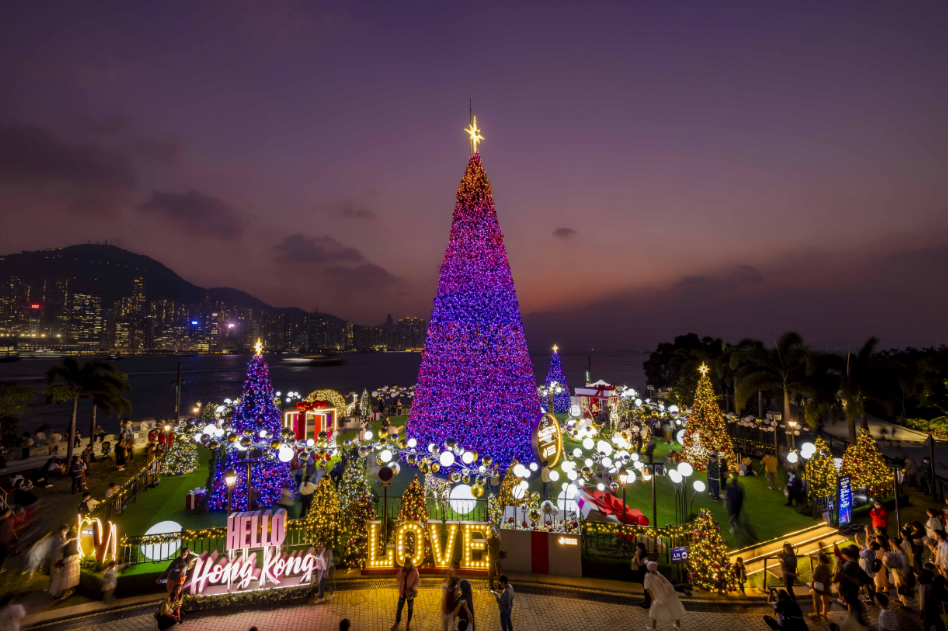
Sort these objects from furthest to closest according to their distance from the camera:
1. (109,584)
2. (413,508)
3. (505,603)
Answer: (413,508) → (109,584) → (505,603)

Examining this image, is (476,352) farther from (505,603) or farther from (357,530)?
(505,603)

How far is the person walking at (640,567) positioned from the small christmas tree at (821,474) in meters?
7.32

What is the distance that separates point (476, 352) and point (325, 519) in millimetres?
7026

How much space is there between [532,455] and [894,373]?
17194 millimetres

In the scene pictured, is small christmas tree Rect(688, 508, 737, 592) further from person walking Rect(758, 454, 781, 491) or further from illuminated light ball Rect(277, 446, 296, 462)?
illuminated light ball Rect(277, 446, 296, 462)

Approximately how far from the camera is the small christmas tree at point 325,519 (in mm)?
9148

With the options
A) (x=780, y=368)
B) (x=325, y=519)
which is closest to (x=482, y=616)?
(x=325, y=519)

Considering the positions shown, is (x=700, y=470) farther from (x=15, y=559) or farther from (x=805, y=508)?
(x=15, y=559)

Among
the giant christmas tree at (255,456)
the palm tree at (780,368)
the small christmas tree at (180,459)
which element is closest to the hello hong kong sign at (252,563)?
the giant christmas tree at (255,456)

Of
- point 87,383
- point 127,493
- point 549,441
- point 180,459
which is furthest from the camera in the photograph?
point 87,383

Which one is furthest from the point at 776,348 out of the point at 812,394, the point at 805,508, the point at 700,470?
the point at 805,508

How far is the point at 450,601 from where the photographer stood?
6559mm

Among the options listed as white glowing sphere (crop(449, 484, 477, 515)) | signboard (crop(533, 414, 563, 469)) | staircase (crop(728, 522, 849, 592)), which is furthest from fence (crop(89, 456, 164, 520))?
staircase (crop(728, 522, 849, 592))

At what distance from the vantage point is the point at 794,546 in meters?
10.9
